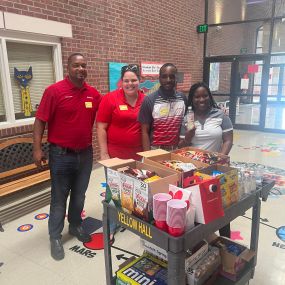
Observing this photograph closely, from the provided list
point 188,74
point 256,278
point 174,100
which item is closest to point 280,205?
point 256,278

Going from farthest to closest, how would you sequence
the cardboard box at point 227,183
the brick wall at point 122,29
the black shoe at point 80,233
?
the brick wall at point 122,29, the black shoe at point 80,233, the cardboard box at point 227,183

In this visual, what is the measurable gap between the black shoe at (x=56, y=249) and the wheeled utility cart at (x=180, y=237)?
84cm

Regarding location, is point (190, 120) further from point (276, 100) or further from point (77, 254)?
point (276, 100)

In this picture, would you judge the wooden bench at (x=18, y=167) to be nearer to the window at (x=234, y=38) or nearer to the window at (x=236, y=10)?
the window at (x=234, y=38)

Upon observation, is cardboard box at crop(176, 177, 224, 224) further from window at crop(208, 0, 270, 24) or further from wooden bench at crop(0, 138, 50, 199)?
window at crop(208, 0, 270, 24)

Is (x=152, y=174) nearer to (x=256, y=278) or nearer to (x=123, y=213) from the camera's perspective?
(x=123, y=213)

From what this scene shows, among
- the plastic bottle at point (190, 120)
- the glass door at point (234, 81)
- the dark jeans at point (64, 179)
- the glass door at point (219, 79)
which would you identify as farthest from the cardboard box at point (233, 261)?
the glass door at point (219, 79)

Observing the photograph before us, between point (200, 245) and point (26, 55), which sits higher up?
point (26, 55)

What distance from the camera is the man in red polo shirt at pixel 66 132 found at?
2191mm

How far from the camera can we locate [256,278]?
6.80ft

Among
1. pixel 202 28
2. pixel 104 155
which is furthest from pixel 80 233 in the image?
pixel 202 28

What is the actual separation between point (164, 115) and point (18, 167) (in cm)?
223

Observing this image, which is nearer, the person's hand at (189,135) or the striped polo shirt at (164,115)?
the person's hand at (189,135)

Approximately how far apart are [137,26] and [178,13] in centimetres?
185
